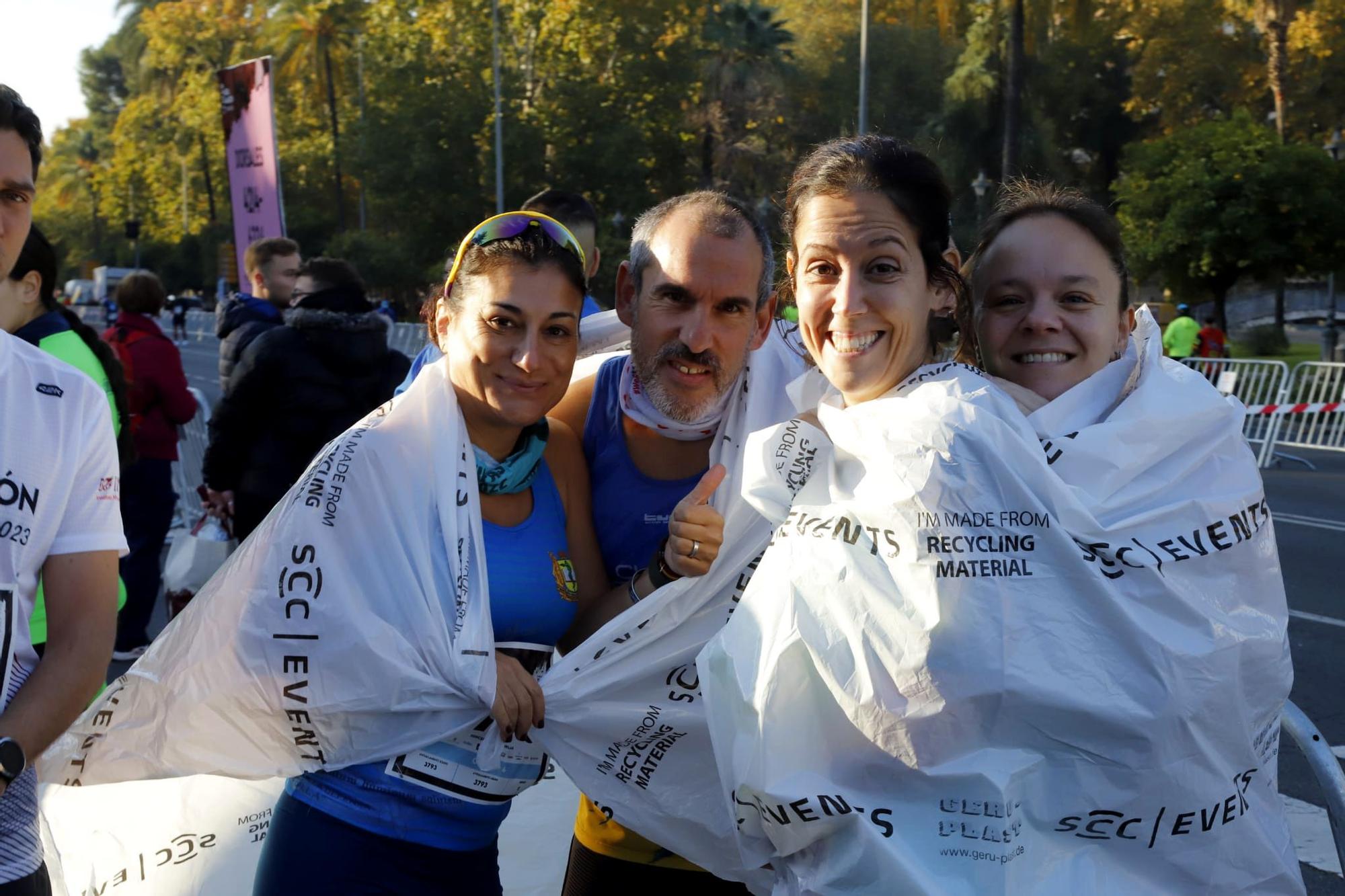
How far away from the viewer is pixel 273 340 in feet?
18.1

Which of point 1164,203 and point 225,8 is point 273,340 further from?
point 225,8

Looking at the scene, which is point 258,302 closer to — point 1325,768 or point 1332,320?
point 1325,768

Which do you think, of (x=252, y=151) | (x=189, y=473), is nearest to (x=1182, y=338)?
(x=252, y=151)

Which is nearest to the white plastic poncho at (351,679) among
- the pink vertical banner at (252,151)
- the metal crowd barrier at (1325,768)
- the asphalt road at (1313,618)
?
the metal crowd barrier at (1325,768)

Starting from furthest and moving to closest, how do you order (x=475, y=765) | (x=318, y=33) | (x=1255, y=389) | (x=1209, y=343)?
1. (x=318, y=33)
2. (x=1209, y=343)
3. (x=1255, y=389)
4. (x=475, y=765)

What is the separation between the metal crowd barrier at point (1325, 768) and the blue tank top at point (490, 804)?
1.32m

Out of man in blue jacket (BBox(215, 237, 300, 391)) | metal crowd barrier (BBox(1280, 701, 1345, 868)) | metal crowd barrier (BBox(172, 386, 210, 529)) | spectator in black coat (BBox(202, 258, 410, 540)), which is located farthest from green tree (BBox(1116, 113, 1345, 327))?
metal crowd barrier (BBox(1280, 701, 1345, 868))

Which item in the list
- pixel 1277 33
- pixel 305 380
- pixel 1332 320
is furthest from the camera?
pixel 1277 33

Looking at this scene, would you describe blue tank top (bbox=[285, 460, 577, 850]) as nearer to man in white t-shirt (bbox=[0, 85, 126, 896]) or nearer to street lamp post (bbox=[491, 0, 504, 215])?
man in white t-shirt (bbox=[0, 85, 126, 896])

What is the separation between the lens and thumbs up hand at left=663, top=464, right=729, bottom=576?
2.23m

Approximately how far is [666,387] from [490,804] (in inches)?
32.6

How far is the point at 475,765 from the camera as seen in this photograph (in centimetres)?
229

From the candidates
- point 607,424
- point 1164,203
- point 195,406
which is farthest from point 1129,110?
point 607,424

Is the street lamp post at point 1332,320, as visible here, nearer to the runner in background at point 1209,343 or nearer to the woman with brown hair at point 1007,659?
the runner in background at point 1209,343
